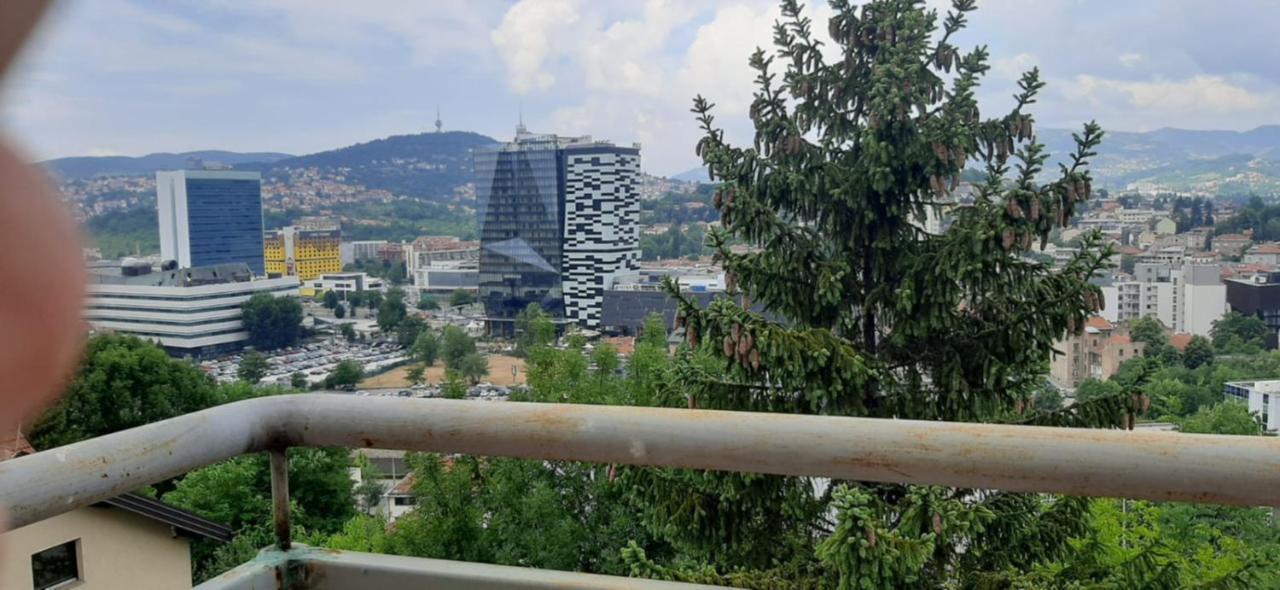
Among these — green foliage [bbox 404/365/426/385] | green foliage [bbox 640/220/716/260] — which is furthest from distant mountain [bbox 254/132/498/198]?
green foliage [bbox 640/220/716/260]

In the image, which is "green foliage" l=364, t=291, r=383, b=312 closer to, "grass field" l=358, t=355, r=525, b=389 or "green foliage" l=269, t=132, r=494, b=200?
"green foliage" l=269, t=132, r=494, b=200

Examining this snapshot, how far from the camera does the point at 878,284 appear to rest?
8.21 meters

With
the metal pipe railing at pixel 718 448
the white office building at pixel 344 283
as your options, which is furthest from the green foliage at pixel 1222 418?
the white office building at pixel 344 283

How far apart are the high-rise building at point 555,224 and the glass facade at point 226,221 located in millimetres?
6384

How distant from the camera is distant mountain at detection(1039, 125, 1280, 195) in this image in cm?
2006

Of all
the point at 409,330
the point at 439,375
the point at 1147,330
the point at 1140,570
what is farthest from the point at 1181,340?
the point at 409,330

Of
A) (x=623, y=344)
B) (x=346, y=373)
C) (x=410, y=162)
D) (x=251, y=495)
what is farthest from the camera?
(x=410, y=162)

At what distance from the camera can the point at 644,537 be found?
1514 cm

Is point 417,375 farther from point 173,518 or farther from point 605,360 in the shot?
point 173,518

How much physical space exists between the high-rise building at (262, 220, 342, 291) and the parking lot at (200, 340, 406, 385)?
2642mm

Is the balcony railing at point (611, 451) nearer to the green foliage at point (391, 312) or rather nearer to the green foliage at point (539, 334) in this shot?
the green foliage at point (539, 334)

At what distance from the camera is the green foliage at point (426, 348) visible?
18.0 metres

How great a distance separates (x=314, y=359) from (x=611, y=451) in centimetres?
1794

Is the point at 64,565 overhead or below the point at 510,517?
overhead
